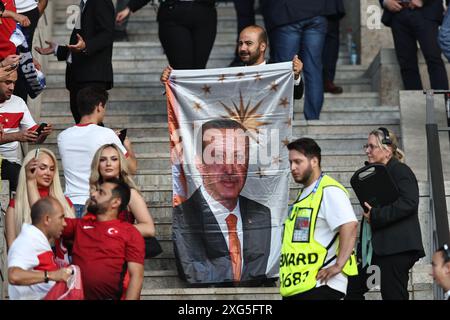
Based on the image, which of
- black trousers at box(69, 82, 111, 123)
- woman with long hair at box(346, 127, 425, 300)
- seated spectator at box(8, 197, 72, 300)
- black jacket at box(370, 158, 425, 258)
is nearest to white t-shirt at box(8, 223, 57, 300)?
seated spectator at box(8, 197, 72, 300)

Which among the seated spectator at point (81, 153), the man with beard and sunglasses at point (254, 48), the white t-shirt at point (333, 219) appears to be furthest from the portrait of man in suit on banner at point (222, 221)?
the white t-shirt at point (333, 219)

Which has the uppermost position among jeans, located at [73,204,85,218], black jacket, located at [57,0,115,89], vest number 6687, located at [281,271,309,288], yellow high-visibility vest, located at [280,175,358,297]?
black jacket, located at [57,0,115,89]

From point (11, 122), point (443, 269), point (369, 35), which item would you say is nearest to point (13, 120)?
point (11, 122)

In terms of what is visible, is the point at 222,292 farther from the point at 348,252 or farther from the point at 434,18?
the point at 434,18

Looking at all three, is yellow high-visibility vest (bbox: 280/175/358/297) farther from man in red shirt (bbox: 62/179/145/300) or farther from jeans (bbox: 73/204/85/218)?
jeans (bbox: 73/204/85/218)

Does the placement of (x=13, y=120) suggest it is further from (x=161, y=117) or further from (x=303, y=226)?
(x=161, y=117)

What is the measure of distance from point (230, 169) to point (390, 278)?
6.57ft

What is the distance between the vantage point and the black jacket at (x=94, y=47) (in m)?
13.4

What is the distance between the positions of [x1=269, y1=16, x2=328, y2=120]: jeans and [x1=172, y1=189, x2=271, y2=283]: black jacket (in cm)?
298

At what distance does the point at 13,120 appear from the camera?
40.9 feet

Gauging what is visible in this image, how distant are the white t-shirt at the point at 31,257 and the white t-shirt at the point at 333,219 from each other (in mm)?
1862

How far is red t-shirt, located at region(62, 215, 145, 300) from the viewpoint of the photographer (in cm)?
974

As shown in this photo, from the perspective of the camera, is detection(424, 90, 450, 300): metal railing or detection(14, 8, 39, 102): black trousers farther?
detection(14, 8, 39, 102): black trousers

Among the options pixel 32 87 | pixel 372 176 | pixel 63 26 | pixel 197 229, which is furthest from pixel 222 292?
pixel 63 26
